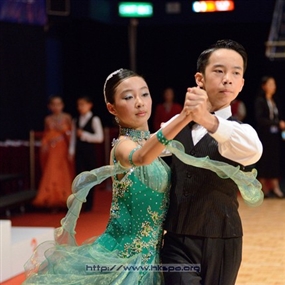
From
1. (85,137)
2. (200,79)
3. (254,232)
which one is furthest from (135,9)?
(200,79)

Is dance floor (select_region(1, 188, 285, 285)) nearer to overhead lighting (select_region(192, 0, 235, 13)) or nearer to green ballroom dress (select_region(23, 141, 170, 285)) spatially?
green ballroom dress (select_region(23, 141, 170, 285))

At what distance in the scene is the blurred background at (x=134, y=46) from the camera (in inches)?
481

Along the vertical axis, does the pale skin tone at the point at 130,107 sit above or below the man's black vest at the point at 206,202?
above

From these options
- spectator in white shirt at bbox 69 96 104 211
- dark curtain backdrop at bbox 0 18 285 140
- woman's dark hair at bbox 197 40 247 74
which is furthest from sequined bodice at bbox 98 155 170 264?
dark curtain backdrop at bbox 0 18 285 140

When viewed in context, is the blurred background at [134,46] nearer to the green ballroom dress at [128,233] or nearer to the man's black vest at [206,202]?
the green ballroom dress at [128,233]

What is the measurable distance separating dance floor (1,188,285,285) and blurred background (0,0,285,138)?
3160 millimetres

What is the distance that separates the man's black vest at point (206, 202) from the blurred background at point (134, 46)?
937cm

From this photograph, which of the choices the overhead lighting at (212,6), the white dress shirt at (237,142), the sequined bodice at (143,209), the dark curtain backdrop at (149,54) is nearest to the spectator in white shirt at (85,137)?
the dark curtain backdrop at (149,54)

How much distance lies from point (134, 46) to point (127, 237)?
9.96 meters

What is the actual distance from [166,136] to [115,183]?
490 millimetres

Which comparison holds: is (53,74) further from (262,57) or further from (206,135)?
(206,135)

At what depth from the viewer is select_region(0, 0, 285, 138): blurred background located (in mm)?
12211

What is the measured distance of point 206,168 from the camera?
8.25 ft

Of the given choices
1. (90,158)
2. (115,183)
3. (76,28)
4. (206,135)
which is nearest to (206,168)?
(206,135)
